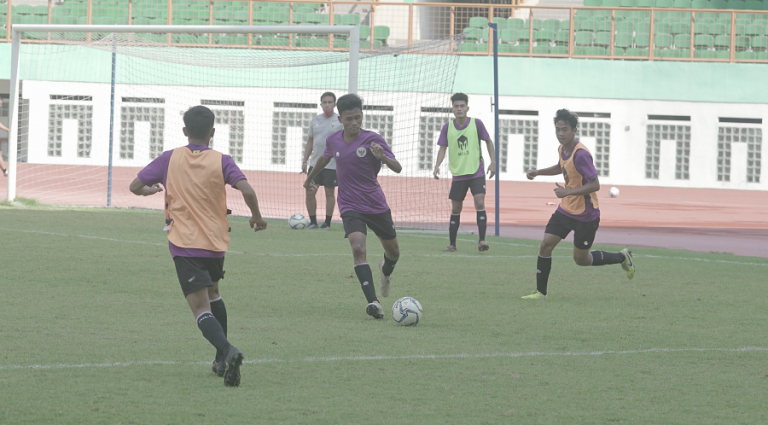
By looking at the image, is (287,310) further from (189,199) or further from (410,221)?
(410,221)

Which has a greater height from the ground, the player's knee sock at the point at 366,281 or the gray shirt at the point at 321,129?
the gray shirt at the point at 321,129

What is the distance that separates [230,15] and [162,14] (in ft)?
7.74

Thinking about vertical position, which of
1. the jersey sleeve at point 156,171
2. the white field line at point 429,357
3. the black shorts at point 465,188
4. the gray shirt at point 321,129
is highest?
the gray shirt at point 321,129

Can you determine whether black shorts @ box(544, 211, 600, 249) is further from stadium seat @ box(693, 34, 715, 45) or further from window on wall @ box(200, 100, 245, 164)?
stadium seat @ box(693, 34, 715, 45)

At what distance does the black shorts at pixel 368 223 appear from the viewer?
6703 mm

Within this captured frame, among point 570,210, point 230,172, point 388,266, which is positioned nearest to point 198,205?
point 230,172

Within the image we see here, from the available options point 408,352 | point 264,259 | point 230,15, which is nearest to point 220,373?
point 408,352

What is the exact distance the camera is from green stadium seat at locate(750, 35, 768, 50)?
98.1 feet

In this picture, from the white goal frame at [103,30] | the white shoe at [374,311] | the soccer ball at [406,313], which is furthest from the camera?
the white goal frame at [103,30]

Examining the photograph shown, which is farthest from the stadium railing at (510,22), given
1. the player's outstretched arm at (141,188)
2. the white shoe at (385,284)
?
the player's outstretched arm at (141,188)

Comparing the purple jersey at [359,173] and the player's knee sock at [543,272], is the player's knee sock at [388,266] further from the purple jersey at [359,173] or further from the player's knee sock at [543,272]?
the player's knee sock at [543,272]

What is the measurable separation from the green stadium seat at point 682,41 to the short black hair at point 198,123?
28.1 metres

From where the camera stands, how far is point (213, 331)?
Result: 14.3 feet

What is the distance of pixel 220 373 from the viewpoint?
443 cm
